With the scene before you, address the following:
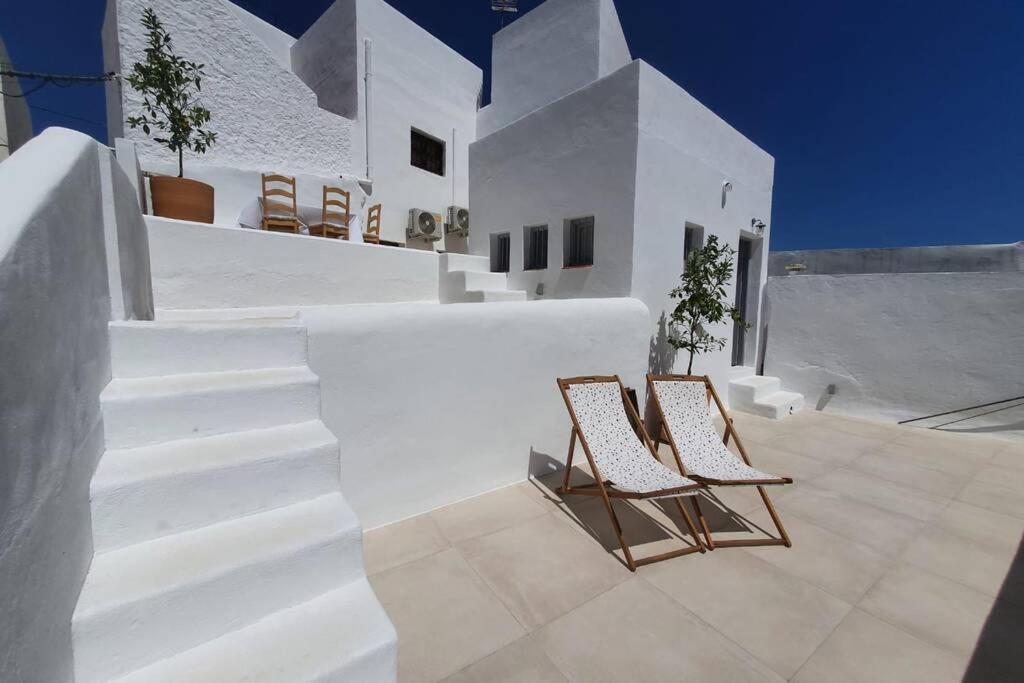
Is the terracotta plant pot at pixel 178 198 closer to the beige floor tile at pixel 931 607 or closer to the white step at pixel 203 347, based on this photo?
the white step at pixel 203 347

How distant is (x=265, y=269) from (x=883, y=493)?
267 inches

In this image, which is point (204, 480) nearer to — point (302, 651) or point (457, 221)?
point (302, 651)

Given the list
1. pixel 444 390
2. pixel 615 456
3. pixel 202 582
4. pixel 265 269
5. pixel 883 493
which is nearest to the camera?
pixel 202 582

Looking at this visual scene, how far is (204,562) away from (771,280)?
901cm

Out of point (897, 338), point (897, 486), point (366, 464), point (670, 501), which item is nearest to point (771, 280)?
point (897, 338)

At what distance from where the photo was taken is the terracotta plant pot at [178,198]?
4391 mm

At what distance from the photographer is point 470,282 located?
248 inches

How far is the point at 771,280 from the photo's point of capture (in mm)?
7816

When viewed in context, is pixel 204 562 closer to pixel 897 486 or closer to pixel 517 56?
pixel 897 486

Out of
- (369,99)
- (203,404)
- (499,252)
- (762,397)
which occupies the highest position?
(369,99)

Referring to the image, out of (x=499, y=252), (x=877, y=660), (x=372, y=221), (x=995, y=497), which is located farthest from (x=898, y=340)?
(x=372, y=221)

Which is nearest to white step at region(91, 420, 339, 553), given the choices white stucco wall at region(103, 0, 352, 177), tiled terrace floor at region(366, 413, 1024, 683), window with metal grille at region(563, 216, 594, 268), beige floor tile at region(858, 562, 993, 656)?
tiled terrace floor at region(366, 413, 1024, 683)

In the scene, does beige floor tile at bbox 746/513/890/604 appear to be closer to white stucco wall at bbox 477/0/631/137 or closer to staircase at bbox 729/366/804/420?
staircase at bbox 729/366/804/420

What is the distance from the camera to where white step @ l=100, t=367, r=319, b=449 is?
5.36ft
